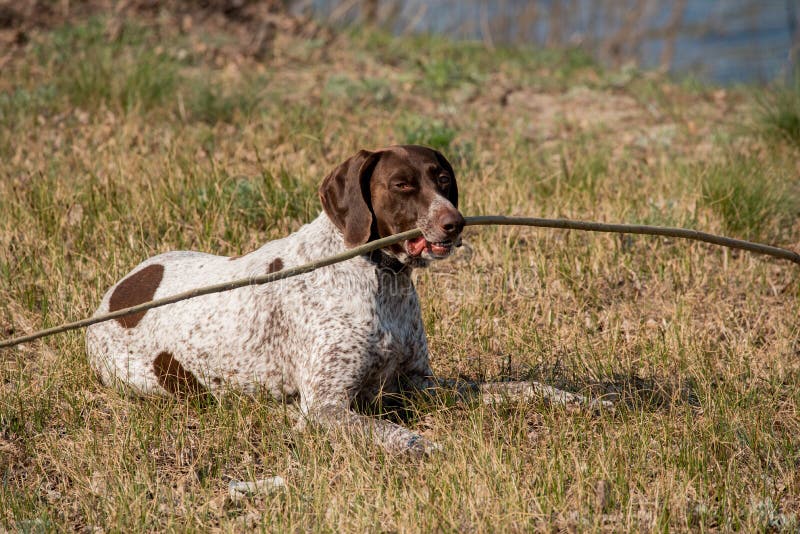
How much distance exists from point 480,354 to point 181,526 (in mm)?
2134

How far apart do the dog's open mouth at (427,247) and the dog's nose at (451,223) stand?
0.07 m

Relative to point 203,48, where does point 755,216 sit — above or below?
below

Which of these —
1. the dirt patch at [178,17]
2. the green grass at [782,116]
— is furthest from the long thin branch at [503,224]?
the dirt patch at [178,17]

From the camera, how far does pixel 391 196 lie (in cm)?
431

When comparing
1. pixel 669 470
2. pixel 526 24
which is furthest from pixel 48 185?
pixel 526 24

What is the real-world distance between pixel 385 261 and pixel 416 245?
26 cm

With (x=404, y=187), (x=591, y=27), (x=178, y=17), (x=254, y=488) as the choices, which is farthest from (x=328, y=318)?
(x=591, y=27)

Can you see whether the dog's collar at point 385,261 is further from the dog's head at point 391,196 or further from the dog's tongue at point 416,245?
the dog's tongue at point 416,245

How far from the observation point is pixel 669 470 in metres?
3.89

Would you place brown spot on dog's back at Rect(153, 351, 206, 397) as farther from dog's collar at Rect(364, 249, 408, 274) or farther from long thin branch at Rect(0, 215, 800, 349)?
dog's collar at Rect(364, 249, 408, 274)

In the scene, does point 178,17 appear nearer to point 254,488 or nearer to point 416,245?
point 416,245

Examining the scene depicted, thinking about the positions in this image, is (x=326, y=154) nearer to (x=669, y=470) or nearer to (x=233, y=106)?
(x=233, y=106)

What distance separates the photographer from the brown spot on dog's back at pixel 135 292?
5.02 m

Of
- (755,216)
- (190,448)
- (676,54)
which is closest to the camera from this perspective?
(190,448)
